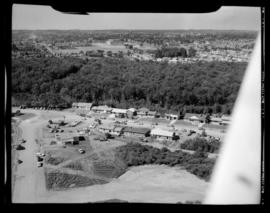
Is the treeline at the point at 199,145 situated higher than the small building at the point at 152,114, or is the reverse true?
the small building at the point at 152,114

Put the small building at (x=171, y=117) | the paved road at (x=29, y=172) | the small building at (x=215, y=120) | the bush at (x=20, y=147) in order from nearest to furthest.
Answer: the paved road at (x=29, y=172) → the bush at (x=20, y=147) → the small building at (x=215, y=120) → the small building at (x=171, y=117)

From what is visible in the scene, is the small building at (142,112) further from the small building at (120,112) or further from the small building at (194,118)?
the small building at (194,118)

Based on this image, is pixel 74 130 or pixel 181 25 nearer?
pixel 181 25

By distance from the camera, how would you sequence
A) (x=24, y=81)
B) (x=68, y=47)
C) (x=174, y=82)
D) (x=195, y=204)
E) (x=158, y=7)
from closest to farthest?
(x=158, y=7)
(x=195, y=204)
(x=24, y=81)
(x=68, y=47)
(x=174, y=82)

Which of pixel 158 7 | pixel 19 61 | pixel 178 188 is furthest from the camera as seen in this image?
pixel 178 188

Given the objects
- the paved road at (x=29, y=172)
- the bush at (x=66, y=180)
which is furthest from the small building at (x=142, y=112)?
the paved road at (x=29, y=172)

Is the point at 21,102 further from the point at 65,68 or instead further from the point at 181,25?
the point at 181,25

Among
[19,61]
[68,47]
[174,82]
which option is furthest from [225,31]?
[19,61]
